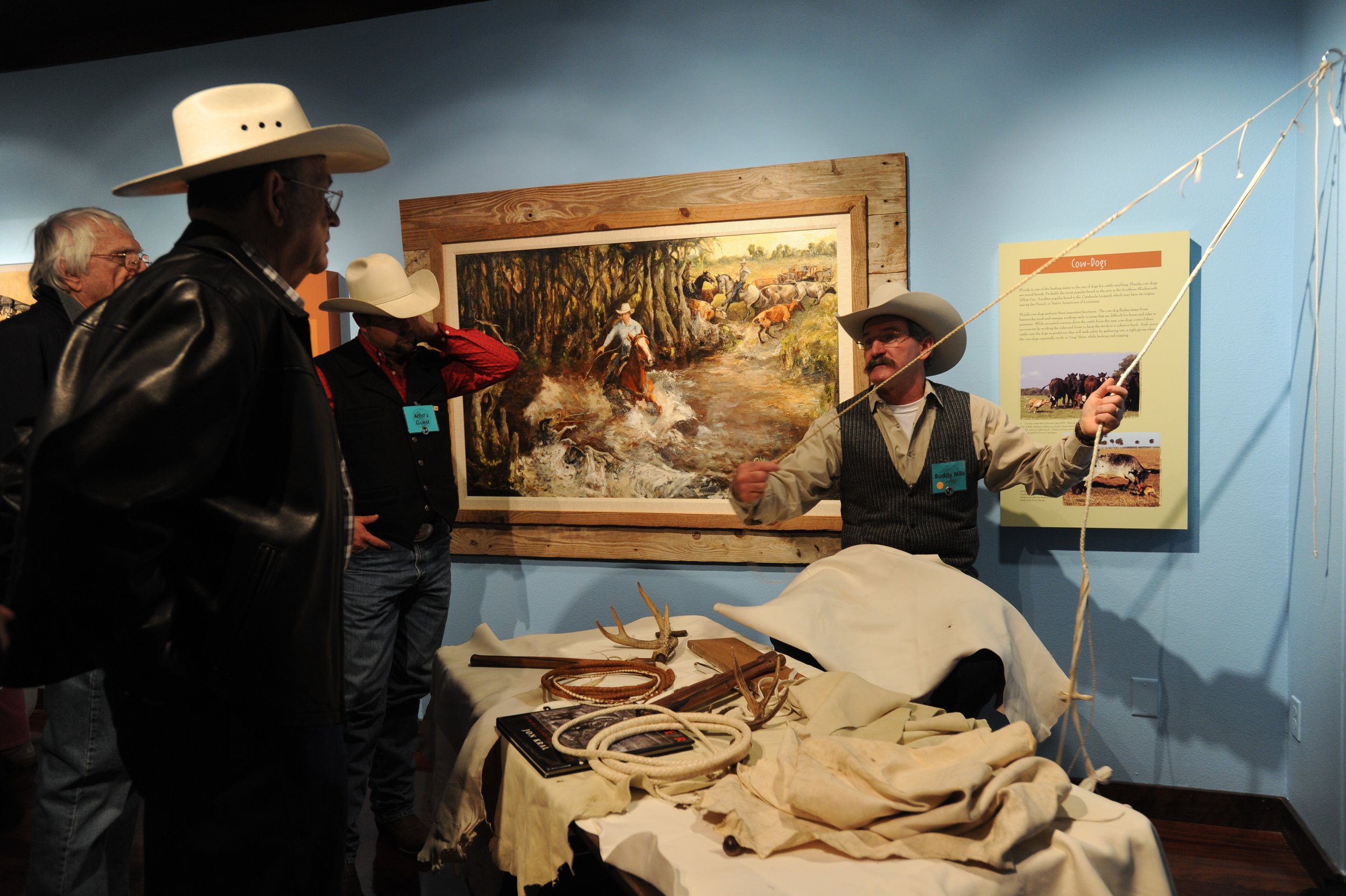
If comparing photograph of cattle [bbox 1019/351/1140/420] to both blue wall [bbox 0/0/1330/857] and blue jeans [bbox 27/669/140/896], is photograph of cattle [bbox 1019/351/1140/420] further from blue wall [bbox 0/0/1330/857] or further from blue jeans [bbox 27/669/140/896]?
blue jeans [bbox 27/669/140/896]

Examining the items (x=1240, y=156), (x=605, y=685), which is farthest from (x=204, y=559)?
(x=1240, y=156)

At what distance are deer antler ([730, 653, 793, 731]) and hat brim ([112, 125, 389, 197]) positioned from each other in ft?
4.30

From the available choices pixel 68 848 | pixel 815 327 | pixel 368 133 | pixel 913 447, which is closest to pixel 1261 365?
pixel 913 447

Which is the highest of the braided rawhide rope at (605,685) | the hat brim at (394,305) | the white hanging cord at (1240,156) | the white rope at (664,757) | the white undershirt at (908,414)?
the white hanging cord at (1240,156)

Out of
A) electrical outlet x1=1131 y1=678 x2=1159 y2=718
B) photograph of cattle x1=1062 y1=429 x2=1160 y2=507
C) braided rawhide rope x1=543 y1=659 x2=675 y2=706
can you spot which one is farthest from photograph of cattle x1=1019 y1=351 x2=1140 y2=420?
braided rawhide rope x1=543 y1=659 x2=675 y2=706

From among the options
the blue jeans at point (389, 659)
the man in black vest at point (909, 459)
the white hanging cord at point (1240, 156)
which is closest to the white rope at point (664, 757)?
the man in black vest at point (909, 459)

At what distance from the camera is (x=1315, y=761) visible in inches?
103

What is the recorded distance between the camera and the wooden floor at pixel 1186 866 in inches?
100.0

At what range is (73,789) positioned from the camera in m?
1.93

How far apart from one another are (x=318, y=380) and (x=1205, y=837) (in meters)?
3.24

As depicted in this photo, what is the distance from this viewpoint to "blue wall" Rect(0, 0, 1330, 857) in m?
2.87

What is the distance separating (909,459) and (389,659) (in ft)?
6.16

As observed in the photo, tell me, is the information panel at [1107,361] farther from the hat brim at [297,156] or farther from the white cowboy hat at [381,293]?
the hat brim at [297,156]

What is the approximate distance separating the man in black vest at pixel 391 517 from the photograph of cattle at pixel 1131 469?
236 cm
